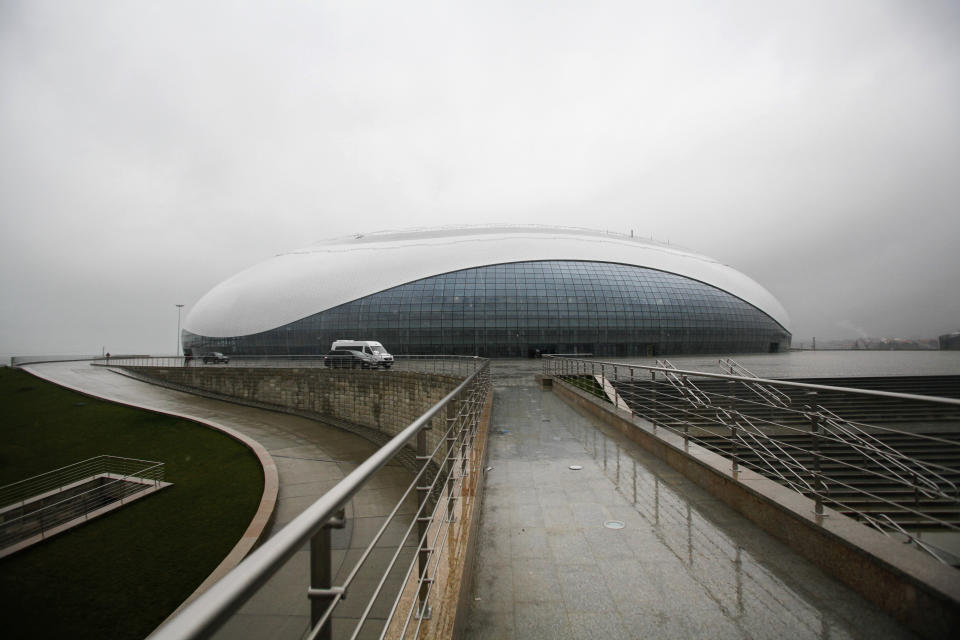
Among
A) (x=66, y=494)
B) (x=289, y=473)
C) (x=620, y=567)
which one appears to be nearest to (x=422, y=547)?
(x=620, y=567)

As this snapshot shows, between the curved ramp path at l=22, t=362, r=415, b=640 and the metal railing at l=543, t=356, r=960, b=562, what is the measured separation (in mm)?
3734

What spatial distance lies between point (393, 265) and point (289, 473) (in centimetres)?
2478

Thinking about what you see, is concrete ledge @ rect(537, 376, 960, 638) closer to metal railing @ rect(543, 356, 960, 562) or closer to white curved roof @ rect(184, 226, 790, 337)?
metal railing @ rect(543, 356, 960, 562)

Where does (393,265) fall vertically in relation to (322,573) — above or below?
above

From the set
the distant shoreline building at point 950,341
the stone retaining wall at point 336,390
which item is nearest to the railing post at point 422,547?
the stone retaining wall at point 336,390

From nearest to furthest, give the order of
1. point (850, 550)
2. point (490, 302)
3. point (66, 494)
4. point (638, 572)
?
point (850, 550), point (638, 572), point (66, 494), point (490, 302)

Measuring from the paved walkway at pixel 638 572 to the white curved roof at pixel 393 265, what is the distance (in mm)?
32057

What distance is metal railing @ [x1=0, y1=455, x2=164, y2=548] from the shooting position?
11.3 meters

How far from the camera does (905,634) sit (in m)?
2.74

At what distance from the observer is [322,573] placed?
4.50 ft

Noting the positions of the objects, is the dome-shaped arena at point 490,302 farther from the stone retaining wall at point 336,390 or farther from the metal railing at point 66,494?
the metal railing at point 66,494

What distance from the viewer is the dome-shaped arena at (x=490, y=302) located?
33.8 m

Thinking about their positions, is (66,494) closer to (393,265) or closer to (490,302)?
(490,302)

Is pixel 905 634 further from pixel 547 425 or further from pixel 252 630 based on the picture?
pixel 252 630
